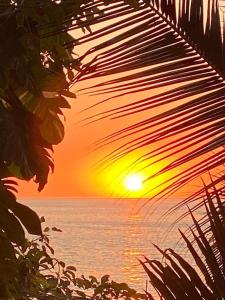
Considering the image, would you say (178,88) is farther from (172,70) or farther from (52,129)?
(52,129)

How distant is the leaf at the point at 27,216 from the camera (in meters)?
3.77

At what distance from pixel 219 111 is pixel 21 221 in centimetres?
225

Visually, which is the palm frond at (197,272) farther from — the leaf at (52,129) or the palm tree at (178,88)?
the leaf at (52,129)

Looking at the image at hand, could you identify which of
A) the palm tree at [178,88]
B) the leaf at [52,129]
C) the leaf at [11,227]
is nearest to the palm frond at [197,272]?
the palm tree at [178,88]

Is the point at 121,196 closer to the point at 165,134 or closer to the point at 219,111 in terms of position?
the point at 165,134

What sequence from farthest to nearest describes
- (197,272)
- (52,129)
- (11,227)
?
(52,129)
(11,227)
(197,272)

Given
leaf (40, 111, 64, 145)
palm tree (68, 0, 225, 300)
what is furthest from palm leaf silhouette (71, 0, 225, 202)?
leaf (40, 111, 64, 145)

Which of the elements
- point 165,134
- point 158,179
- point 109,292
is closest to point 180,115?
point 165,134

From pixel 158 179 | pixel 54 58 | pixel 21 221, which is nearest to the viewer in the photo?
pixel 158 179

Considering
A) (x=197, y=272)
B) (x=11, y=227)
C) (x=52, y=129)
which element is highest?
(x=52, y=129)

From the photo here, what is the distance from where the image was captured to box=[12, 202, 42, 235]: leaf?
3768 mm

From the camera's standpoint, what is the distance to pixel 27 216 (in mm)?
3779

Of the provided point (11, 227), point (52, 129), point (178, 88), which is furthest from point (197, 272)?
point (52, 129)

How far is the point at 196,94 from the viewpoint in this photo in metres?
1.74
